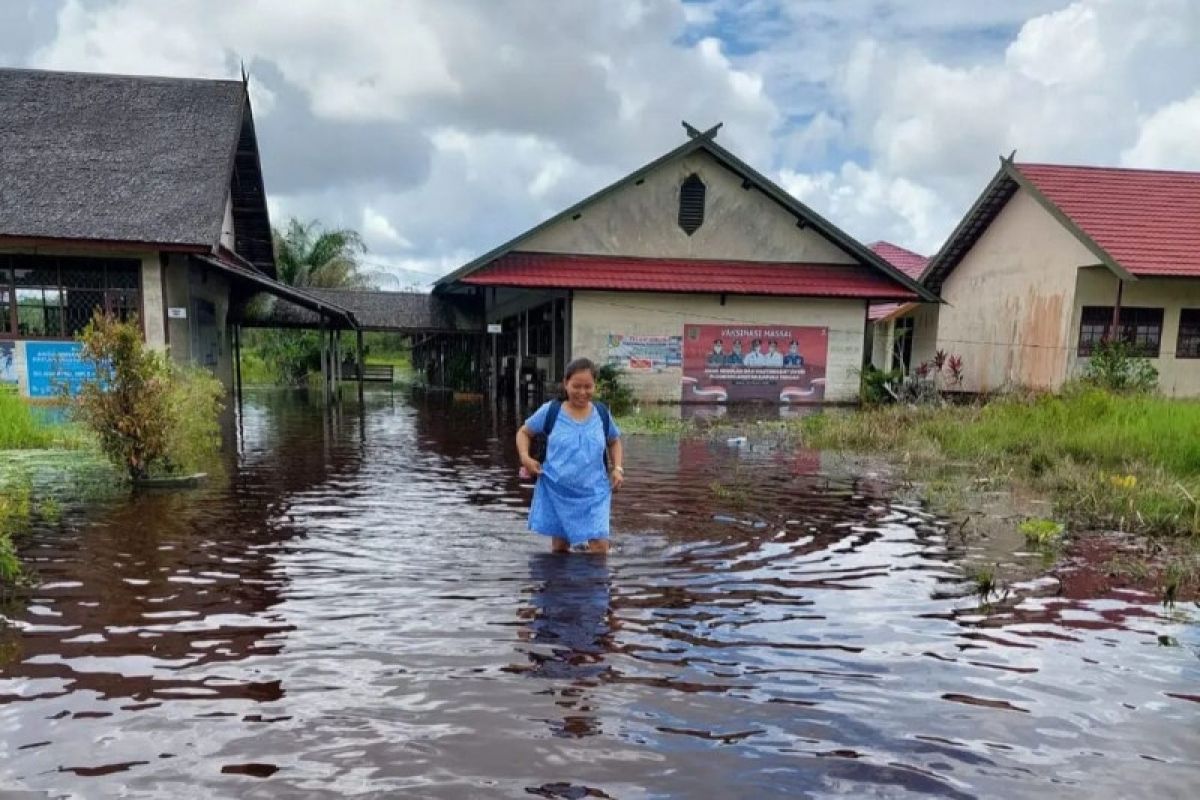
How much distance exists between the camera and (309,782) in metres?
2.81

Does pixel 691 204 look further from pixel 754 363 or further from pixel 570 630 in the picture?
pixel 570 630

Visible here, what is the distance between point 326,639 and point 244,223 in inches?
890

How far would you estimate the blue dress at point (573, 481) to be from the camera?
5.23 meters

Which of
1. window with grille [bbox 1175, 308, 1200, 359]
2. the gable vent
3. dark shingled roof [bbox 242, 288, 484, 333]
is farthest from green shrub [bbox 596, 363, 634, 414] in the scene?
window with grille [bbox 1175, 308, 1200, 359]

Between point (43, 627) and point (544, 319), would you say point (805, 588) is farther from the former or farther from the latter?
point (544, 319)

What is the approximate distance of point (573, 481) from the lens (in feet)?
17.4

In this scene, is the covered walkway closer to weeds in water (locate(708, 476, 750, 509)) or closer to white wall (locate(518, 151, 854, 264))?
white wall (locate(518, 151, 854, 264))

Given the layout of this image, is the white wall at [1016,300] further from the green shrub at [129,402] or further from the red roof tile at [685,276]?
the green shrub at [129,402]

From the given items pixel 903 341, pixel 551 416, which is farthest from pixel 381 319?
pixel 551 416

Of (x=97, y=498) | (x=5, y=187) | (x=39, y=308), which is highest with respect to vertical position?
(x=5, y=187)

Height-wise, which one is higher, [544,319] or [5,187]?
[5,187]

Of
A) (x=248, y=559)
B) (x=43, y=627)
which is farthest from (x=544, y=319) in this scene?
(x=43, y=627)

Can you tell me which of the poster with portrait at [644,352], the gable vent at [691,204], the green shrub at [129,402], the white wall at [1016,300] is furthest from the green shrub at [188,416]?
the white wall at [1016,300]

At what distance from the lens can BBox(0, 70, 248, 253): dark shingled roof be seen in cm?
1525
